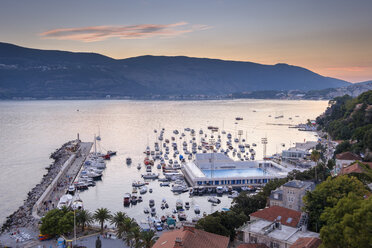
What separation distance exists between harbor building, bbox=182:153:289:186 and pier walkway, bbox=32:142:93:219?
1476 centimetres

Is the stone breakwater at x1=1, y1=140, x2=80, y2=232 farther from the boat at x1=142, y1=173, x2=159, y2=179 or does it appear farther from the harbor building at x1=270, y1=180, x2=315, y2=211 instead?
the harbor building at x1=270, y1=180, x2=315, y2=211

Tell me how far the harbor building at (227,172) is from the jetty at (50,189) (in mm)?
15191

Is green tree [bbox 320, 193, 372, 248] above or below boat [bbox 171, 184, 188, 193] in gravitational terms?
above

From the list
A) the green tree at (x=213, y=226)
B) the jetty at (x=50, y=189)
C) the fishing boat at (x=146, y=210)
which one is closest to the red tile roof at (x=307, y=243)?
the green tree at (x=213, y=226)

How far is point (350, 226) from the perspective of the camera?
43.4 ft

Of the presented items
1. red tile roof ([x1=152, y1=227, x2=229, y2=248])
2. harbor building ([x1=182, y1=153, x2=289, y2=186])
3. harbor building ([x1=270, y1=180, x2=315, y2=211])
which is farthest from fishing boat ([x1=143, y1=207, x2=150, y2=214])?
red tile roof ([x1=152, y1=227, x2=229, y2=248])

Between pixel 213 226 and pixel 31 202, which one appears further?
pixel 31 202

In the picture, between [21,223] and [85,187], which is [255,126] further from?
[21,223]

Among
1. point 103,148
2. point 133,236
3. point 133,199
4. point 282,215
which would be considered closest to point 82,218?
point 133,236

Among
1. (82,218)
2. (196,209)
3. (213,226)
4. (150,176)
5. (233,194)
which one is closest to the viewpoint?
(213,226)

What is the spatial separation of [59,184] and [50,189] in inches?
113

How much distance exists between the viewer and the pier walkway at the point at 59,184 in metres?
31.4

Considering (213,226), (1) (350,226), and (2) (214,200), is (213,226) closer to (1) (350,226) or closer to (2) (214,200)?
(1) (350,226)

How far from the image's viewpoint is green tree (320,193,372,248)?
12.6 m
